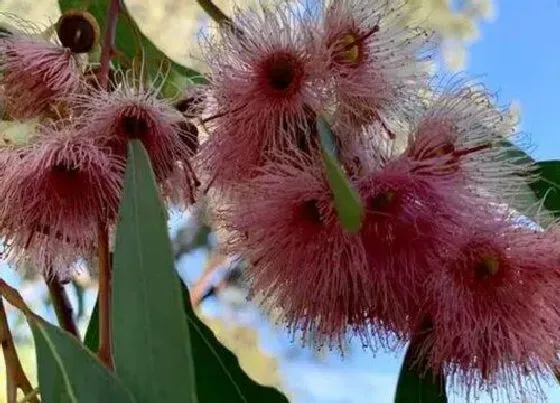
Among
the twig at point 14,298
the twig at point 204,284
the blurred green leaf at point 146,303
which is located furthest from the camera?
the twig at point 204,284

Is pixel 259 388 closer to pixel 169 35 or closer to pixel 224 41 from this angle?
pixel 224 41

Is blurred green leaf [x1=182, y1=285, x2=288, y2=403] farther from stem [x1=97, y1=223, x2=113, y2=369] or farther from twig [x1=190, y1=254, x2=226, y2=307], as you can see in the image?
twig [x1=190, y1=254, x2=226, y2=307]

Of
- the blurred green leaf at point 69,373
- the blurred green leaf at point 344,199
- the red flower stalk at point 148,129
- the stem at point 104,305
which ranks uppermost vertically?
the red flower stalk at point 148,129

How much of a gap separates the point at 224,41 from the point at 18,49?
0.12m

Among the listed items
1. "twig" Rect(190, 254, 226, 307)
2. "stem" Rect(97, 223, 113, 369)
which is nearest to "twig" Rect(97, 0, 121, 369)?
"stem" Rect(97, 223, 113, 369)

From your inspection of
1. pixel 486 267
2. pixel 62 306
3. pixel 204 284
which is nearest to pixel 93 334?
pixel 62 306

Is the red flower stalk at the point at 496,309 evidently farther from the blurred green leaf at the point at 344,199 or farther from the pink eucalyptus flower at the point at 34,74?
the pink eucalyptus flower at the point at 34,74

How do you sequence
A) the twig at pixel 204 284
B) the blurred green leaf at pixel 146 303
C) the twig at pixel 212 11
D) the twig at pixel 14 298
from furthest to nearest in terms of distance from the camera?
1. the twig at pixel 204 284
2. the twig at pixel 212 11
3. the twig at pixel 14 298
4. the blurred green leaf at pixel 146 303

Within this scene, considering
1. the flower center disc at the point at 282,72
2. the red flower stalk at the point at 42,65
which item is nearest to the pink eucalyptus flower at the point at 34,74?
the red flower stalk at the point at 42,65

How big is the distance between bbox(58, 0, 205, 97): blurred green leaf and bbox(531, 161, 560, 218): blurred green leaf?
23 centimetres

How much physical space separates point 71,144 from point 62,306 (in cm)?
16

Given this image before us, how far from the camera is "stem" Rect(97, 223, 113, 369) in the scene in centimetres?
51

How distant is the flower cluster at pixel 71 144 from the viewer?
0.56 meters

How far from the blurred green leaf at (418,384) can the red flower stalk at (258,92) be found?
0.44ft
